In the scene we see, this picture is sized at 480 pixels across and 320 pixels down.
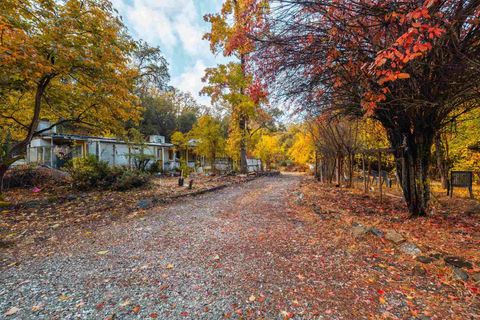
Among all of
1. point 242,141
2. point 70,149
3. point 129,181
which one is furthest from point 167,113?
point 129,181

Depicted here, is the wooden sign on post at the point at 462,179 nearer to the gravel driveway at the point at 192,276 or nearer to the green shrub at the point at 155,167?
the gravel driveway at the point at 192,276

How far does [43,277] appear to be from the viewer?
2504mm

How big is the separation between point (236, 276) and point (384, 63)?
Result: 325 cm

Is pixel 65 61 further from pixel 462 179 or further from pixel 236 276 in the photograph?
pixel 462 179

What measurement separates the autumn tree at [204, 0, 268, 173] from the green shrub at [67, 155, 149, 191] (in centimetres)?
538

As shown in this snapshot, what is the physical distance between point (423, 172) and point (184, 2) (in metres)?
8.48

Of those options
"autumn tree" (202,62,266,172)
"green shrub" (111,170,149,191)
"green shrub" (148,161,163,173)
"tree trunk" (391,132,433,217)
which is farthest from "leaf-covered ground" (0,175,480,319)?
"green shrub" (148,161,163,173)

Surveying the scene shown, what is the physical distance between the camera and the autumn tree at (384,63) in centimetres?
264

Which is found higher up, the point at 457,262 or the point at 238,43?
the point at 238,43

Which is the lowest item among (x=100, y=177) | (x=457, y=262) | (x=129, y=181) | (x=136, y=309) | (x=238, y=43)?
(x=136, y=309)

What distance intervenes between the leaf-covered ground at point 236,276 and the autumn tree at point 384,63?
201 cm

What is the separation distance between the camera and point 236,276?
2439mm

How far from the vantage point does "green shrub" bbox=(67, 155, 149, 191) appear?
26.2 feet

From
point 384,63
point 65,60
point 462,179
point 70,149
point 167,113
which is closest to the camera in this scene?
point 384,63
